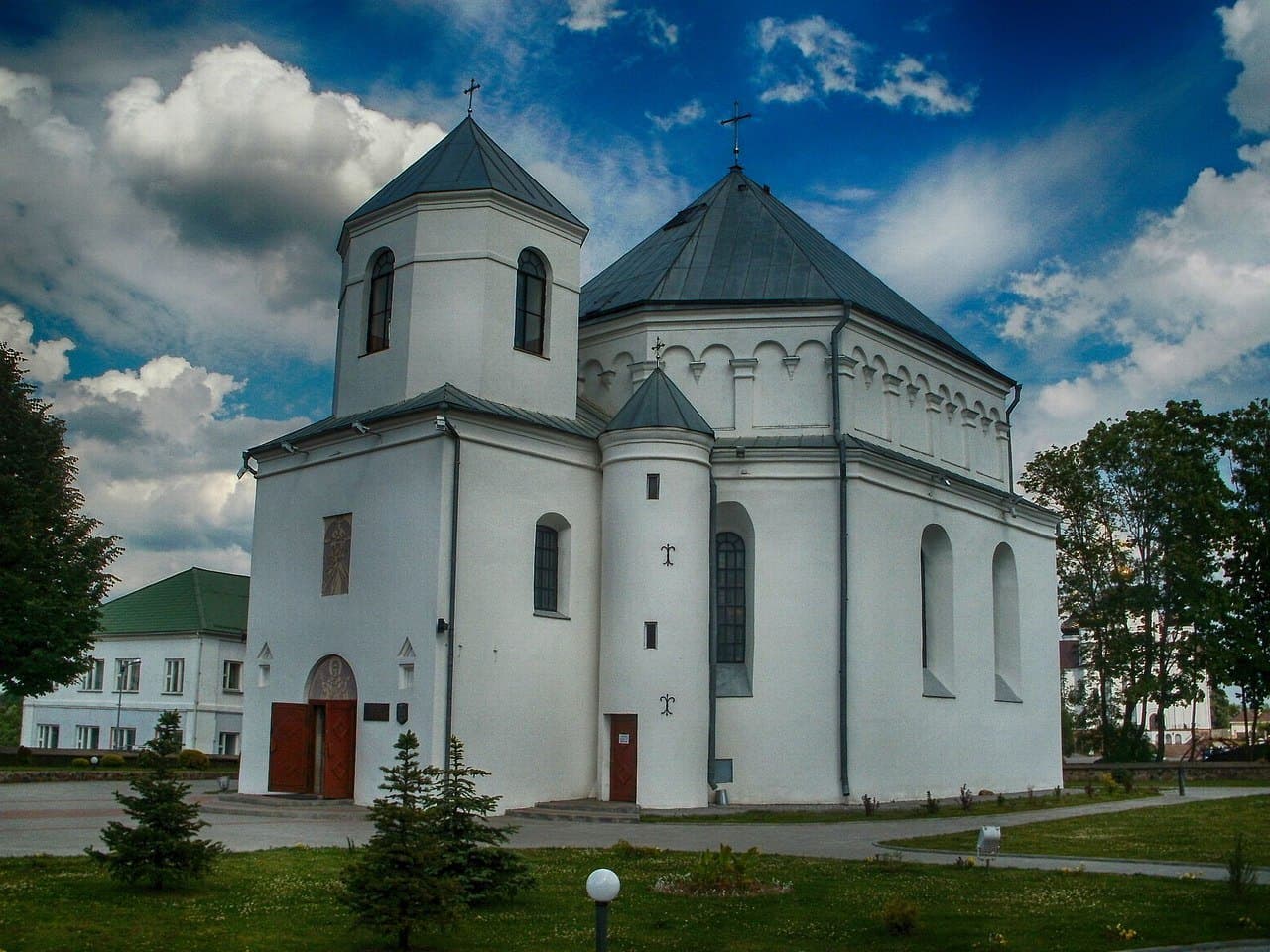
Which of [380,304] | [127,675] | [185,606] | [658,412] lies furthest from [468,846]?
[127,675]

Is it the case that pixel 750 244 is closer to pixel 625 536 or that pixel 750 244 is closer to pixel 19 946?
pixel 625 536

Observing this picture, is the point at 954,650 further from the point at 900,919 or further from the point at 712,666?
the point at 900,919

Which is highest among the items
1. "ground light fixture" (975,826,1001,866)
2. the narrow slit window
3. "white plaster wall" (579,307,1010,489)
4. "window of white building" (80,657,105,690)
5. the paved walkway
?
"white plaster wall" (579,307,1010,489)

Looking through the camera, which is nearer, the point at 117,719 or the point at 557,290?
the point at 557,290

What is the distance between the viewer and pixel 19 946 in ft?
33.5

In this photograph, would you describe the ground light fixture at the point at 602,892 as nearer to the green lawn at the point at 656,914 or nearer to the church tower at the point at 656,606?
the green lawn at the point at 656,914

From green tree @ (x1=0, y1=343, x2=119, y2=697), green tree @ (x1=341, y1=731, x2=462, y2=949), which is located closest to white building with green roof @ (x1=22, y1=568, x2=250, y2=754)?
green tree @ (x1=0, y1=343, x2=119, y2=697)

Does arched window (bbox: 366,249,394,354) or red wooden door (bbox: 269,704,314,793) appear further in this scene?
arched window (bbox: 366,249,394,354)

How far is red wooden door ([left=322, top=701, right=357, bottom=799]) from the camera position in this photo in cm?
2508

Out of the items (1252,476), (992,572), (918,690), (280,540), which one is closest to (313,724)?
(280,540)

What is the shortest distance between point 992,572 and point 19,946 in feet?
95.7

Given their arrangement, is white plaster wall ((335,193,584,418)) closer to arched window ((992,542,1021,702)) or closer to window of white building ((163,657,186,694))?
arched window ((992,542,1021,702))

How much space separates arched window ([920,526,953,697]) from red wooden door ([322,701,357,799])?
1477 centimetres

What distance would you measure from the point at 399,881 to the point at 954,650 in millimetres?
24017
